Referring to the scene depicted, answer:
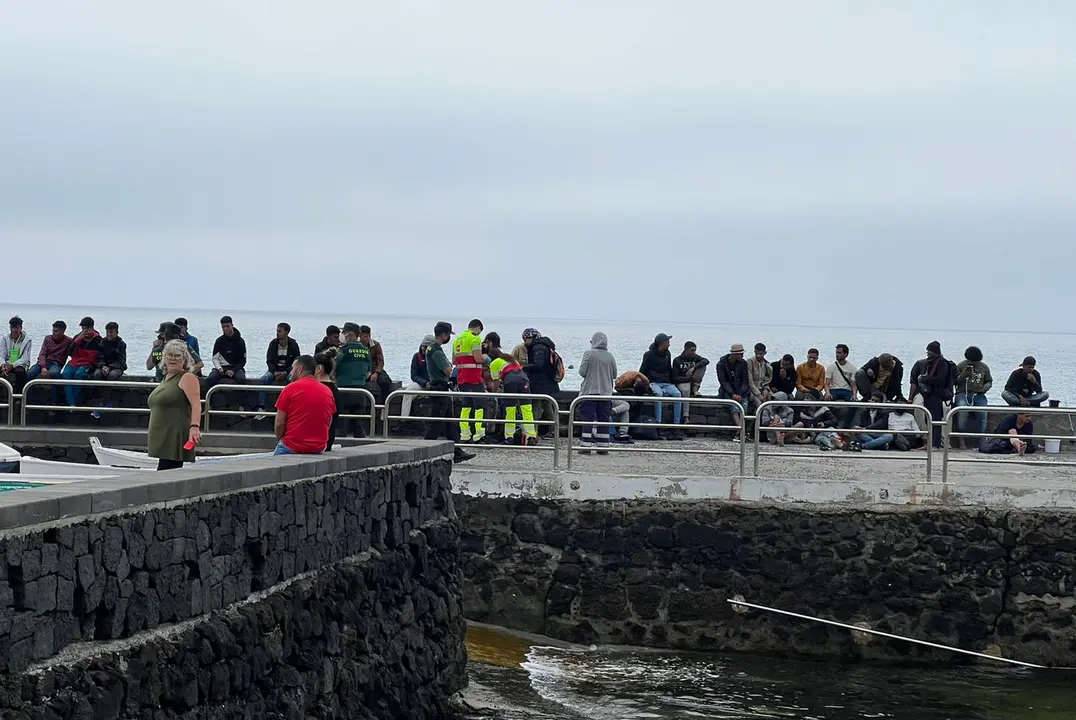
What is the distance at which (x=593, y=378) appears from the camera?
65.1 feet

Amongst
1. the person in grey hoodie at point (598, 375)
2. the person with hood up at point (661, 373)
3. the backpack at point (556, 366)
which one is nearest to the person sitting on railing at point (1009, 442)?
the person with hood up at point (661, 373)

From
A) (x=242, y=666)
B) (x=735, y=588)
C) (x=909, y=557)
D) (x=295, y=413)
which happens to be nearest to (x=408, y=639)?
(x=295, y=413)

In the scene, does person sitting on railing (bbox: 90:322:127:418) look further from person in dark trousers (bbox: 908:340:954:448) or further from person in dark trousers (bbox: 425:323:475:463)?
person in dark trousers (bbox: 908:340:954:448)

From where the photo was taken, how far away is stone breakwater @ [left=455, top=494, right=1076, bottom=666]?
15.5 m

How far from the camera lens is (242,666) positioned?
910 centimetres

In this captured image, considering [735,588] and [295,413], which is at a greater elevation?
[295,413]

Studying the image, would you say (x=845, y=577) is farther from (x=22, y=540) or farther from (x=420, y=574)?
(x=22, y=540)

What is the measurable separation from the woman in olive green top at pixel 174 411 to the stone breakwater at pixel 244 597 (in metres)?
1.10

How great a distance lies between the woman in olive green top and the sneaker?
6287mm

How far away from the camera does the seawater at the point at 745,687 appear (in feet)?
44.9

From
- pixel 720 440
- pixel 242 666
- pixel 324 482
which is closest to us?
pixel 242 666

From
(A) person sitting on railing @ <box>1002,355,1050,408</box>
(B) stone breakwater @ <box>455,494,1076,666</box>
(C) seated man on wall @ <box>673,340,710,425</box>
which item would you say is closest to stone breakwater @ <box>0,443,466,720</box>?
(B) stone breakwater @ <box>455,494,1076,666</box>

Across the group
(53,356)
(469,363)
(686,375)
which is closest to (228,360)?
(53,356)

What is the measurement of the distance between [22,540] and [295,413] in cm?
473
